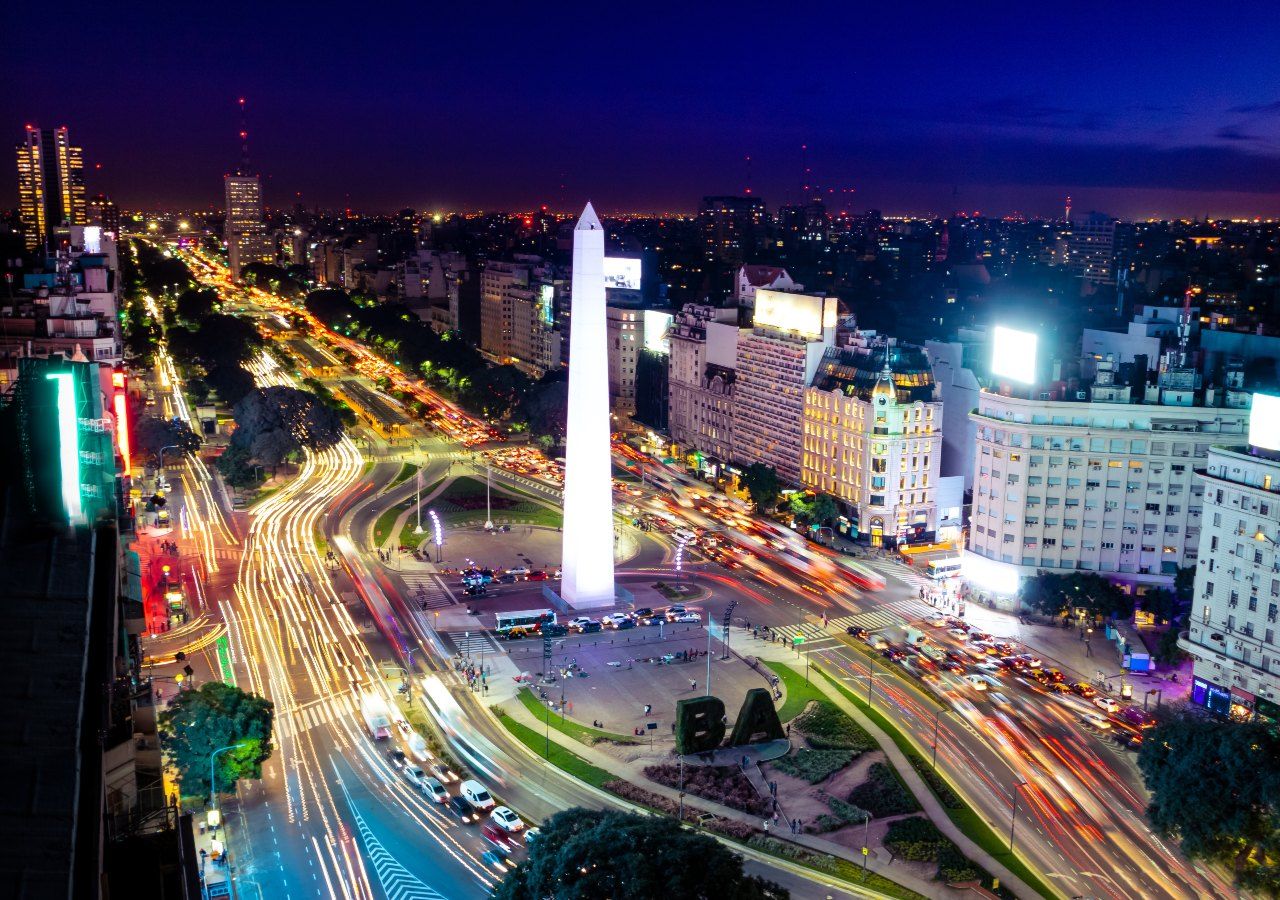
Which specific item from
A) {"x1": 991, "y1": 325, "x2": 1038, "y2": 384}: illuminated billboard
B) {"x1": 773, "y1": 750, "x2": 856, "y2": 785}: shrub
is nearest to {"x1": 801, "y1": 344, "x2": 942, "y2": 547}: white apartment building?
{"x1": 991, "y1": 325, "x2": 1038, "y2": 384}: illuminated billboard

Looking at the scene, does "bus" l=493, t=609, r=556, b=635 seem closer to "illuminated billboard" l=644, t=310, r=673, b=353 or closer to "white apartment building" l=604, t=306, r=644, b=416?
"illuminated billboard" l=644, t=310, r=673, b=353

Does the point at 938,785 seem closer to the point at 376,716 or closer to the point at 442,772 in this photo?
the point at 442,772

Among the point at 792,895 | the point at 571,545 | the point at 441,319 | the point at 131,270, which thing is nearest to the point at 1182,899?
the point at 792,895

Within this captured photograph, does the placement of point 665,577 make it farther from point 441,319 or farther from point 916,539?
point 441,319

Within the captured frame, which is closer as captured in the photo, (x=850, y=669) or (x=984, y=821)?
(x=984, y=821)

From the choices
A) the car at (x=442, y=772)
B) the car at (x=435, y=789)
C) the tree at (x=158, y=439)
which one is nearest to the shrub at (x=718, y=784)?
the car at (x=442, y=772)

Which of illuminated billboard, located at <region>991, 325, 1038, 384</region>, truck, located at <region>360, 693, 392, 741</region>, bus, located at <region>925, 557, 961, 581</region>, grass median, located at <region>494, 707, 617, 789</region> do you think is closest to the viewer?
grass median, located at <region>494, 707, 617, 789</region>

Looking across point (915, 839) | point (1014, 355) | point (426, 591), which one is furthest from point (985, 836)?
point (426, 591)
